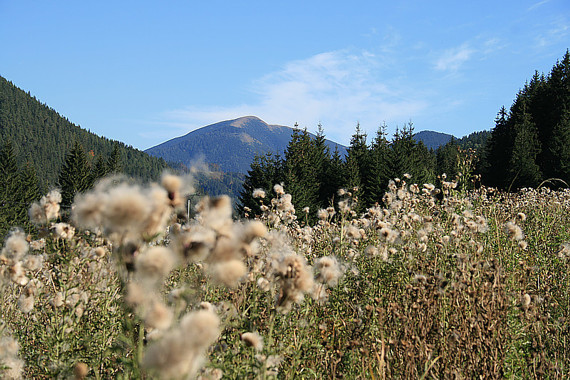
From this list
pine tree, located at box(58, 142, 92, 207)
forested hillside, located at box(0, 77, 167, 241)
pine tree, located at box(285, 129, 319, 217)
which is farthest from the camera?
forested hillside, located at box(0, 77, 167, 241)

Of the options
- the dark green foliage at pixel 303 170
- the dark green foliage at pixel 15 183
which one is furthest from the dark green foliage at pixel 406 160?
the dark green foliage at pixel 15 183

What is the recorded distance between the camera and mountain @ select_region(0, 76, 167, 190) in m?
145

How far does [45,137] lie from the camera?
16038cm

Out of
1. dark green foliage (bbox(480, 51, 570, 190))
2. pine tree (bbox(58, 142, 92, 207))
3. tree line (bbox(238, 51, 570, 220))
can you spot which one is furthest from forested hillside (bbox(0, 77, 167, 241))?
dark green foliage (bbox(480, 51, 570, 190))

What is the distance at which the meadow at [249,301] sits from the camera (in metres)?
1.25

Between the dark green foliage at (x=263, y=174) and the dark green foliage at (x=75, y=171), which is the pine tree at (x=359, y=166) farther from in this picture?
the dark green foliage at (x=75, y=171)

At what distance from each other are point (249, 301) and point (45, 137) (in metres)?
185

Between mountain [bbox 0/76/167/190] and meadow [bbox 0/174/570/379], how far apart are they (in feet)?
475

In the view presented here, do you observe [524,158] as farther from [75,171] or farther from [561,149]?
[75,171]

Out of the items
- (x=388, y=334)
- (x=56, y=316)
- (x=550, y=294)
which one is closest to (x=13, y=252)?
(x=56, y=316)

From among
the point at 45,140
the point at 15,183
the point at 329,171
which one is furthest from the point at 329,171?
the point at 45,140

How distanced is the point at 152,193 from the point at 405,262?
3.14 metres

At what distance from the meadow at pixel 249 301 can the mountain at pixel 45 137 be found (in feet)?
475

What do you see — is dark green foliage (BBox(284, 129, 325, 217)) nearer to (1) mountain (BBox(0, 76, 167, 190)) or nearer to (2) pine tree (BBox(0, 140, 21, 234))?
(2) pine tree (BBox(0, 140, 21, 234))
